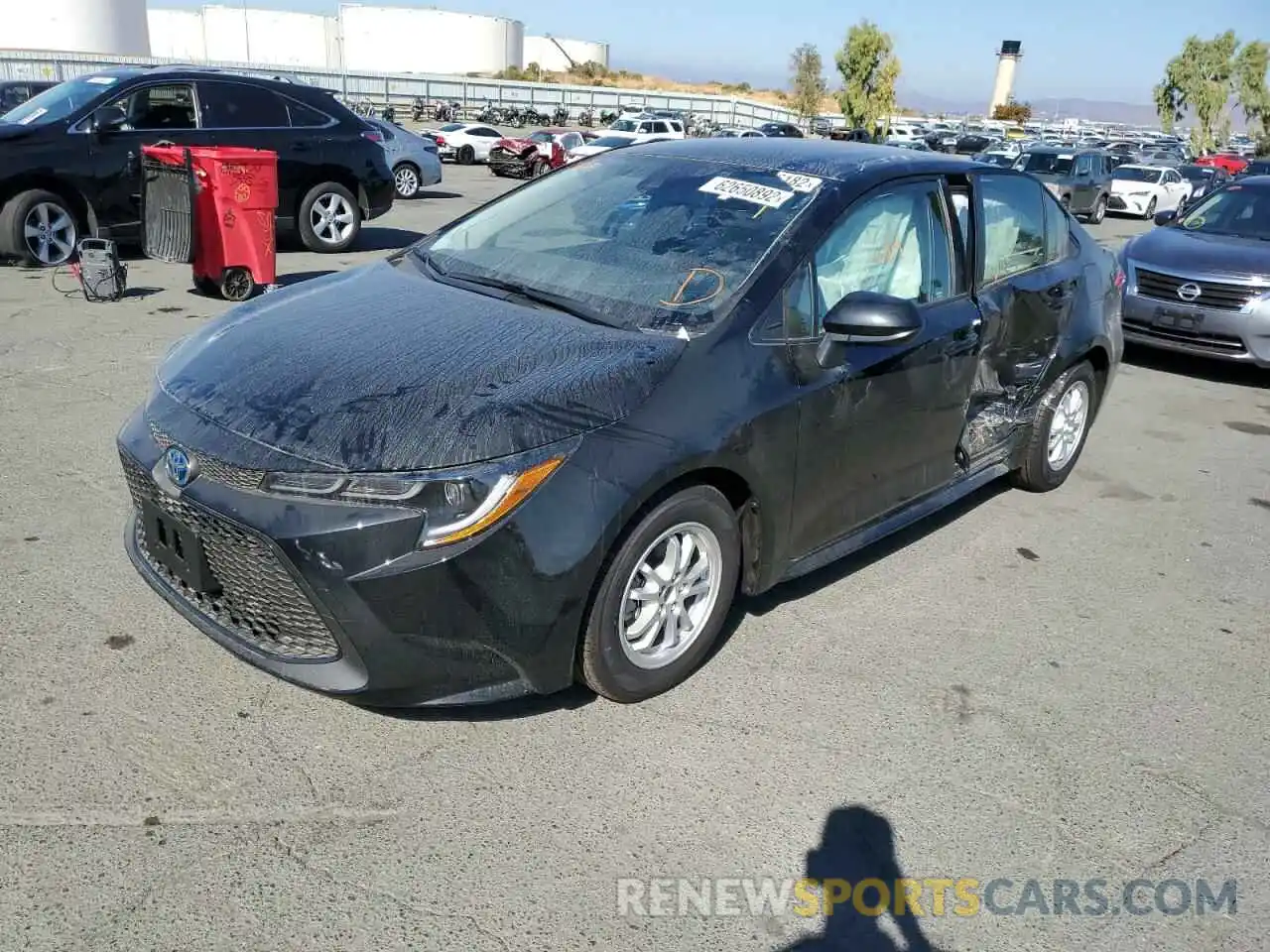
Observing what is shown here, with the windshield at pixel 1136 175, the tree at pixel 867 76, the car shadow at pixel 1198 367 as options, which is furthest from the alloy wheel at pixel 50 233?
the tree at pixel 867 76

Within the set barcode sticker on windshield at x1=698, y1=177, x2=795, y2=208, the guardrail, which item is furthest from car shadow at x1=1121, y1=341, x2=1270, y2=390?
the guardrail

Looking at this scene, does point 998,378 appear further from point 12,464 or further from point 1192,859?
point 12,464

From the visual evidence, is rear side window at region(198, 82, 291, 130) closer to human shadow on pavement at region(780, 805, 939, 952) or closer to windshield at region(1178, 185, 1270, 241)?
windshield at region(1178, 185, 1270, 241)

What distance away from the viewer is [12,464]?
488cm

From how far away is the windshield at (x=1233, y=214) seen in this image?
889 centimetres

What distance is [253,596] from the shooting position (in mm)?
2814

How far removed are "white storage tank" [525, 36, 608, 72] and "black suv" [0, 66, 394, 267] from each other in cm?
11114

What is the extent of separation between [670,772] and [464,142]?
2675cm

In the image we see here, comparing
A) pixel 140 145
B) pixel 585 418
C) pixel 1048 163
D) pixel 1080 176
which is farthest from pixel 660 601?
pixel 1048 163

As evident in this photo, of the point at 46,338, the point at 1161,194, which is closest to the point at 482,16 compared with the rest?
the point at 1161,194

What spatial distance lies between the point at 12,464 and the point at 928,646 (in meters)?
4.18

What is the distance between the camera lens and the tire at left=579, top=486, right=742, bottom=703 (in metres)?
2.98

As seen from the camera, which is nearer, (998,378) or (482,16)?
(998,378)

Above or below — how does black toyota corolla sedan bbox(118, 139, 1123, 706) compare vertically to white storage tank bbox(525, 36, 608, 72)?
below
